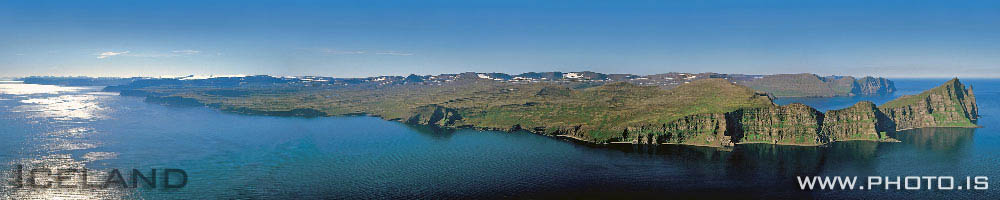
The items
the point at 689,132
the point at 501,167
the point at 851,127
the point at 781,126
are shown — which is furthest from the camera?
the point at 851,127

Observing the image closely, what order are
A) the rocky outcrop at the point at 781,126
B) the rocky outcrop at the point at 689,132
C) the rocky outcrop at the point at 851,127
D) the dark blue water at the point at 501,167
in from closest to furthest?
the dark blue water at the point at 501,167
the rocky outcrop at the point at 781,126
the rocky outcrop at the point at 689,132
the rocky outcrop at the point at 851,127

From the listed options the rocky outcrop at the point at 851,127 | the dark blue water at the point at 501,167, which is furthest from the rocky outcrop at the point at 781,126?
the dark blue water at the point at 501,167

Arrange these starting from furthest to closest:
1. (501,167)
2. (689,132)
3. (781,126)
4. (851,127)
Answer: (851,127) < (689,132) < (781,126) < (501,167)

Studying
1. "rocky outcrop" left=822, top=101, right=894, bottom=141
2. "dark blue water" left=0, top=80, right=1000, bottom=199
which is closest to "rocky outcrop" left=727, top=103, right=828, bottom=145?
"rocky outcrop" left=822, top=101, right=894, bottom=141

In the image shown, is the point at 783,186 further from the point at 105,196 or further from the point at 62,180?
the point at 62,180

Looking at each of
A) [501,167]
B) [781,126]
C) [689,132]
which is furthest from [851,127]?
[501,167]

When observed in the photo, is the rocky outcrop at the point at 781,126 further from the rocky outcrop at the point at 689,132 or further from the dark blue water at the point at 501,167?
the dark blue water at the point at 501,167

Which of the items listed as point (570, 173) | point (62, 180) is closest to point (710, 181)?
point (570, 173)

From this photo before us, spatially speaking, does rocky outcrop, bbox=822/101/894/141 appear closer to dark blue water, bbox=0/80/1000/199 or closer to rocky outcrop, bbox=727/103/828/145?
rocky outcrop, bbox=727/103/828/145

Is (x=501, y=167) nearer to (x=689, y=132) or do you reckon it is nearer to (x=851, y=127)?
(x=689, y=132)
